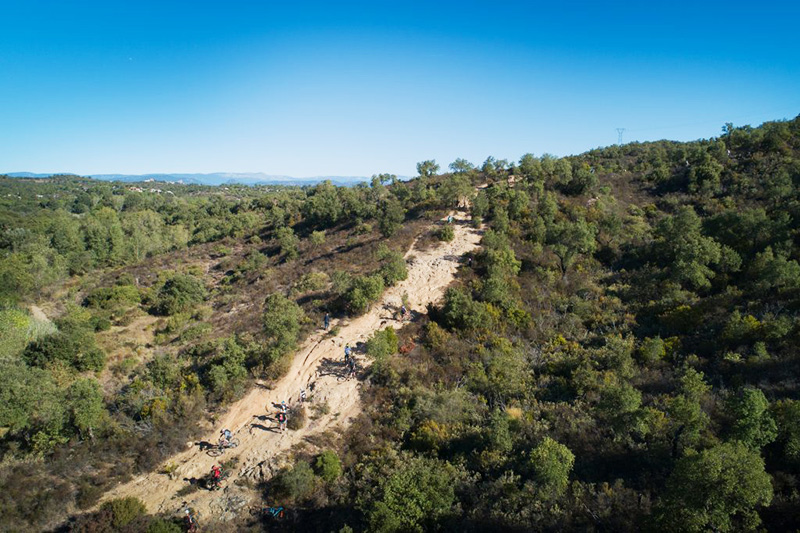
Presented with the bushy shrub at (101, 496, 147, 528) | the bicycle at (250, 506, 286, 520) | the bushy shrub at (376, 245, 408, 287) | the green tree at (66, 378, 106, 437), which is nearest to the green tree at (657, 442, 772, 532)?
the bicycle at (250, 506, 286, 520)

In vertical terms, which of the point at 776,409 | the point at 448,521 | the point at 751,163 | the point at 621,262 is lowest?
the point at 448,521

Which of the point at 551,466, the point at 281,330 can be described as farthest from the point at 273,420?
the point at 551,466

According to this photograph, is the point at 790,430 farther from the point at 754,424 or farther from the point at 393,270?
the point at 393,270

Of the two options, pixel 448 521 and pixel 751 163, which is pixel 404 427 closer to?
pixel 448 521

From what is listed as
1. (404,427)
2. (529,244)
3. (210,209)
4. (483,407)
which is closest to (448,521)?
(404,427)

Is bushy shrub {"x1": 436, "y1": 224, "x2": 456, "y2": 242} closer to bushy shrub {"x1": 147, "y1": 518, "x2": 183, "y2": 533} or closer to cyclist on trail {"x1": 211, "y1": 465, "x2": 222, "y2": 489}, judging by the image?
cyclist on trail {"x1": 211, "y1": 465, "x2": 222, "y2": 489}

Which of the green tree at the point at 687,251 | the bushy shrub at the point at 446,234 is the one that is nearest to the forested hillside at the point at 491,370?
the green tree at the point at 687,251
